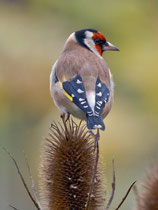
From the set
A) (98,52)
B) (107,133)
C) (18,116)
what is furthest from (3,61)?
(98,52)

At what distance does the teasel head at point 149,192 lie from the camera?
378cm

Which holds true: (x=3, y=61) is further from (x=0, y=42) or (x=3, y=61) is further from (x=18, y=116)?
(x=18, y=116)

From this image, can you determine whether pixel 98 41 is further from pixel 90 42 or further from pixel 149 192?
pixel 149 192

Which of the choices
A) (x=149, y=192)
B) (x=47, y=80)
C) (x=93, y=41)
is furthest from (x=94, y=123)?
(x=47, y=80)

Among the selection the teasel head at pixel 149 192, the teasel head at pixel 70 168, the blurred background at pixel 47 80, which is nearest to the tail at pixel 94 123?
the teasel head at pixel 70 168

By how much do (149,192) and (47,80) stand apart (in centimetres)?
1106

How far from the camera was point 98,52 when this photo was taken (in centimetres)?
595

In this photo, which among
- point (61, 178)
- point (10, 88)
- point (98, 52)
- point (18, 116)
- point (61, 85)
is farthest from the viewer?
point (18, 116)

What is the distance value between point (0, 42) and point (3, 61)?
56cm

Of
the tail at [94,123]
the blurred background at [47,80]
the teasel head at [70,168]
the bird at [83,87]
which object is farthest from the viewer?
the blurred background at [47,80]

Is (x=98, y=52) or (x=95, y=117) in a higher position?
(x=98, y=52)

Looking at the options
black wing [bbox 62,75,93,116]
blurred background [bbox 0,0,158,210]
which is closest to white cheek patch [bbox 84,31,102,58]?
black wing [bbox 62,75,93,116]

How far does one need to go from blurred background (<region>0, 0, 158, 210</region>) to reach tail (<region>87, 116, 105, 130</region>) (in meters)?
7.84

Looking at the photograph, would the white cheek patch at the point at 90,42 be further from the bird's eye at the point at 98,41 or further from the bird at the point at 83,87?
the bird at the point at 83,87
